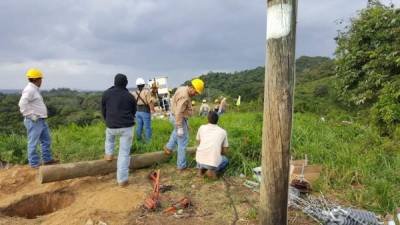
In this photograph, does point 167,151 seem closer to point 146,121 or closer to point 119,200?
point 146,121

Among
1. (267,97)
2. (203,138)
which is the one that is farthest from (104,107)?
(267,97)

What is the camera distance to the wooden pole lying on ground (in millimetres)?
5719

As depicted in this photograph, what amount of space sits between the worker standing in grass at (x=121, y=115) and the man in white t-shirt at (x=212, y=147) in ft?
3.65

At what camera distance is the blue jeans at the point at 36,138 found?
21.6 ft

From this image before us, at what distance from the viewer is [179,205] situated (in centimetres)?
496

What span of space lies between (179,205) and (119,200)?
0.82m

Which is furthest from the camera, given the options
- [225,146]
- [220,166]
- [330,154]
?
[330,154]

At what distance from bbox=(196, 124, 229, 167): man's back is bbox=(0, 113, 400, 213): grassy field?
566mm

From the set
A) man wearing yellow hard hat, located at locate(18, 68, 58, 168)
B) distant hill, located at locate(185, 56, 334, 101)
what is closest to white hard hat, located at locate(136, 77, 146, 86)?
man wearing yellow hard hat, located at locate(18, 68, 58, 168)

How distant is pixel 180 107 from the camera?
20.6ft

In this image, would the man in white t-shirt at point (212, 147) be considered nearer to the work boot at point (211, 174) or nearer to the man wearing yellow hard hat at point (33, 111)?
the work boot at point (211, 174)

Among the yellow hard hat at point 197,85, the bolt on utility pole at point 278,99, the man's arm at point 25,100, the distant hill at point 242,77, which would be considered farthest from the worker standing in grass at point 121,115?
the distant hill at point 242,77

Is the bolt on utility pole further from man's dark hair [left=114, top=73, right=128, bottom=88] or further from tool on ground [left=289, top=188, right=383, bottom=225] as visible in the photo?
man's dark hair [left=114, top=73, right=128, bottom=88]

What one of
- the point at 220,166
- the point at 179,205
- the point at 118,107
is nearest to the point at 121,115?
the point at 118,107
